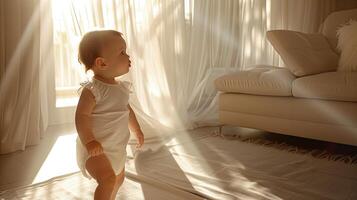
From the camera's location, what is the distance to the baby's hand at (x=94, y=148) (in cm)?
105

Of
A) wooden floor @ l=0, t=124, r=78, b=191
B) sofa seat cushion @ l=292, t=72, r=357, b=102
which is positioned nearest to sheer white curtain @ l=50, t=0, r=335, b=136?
wooden floor @ l=0, t=124, r=78, b=191

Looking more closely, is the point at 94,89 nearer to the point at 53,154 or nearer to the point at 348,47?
the point at 53,154

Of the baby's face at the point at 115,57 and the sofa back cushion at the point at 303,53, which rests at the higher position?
the baby's face at the point at 115,57

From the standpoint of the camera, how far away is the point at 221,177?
1608 millimetres

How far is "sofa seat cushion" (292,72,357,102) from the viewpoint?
183 centimetres

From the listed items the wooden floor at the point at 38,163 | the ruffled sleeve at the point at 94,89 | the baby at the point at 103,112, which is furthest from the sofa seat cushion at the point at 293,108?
the ruffled sleeve at the point at 94,89

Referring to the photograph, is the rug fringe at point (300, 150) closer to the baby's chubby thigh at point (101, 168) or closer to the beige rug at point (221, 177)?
the beige rug at point (221, 177)

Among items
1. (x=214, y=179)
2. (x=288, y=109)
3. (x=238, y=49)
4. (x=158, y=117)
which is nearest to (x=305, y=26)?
(x=238, y=49)

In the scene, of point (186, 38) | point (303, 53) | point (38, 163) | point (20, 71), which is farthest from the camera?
point (186, 38)

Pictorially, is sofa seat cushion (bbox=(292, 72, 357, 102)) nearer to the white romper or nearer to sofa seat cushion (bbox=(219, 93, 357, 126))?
sofa seat cushion (bbox=(219, 93, 357, 126))

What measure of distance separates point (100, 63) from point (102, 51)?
39mm

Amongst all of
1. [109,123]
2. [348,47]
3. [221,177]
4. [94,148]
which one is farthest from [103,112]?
[348,47]

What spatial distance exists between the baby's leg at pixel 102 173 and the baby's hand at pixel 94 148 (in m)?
0.05

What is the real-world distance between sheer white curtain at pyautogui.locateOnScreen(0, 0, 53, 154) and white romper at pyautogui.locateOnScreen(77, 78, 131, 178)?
995mm
